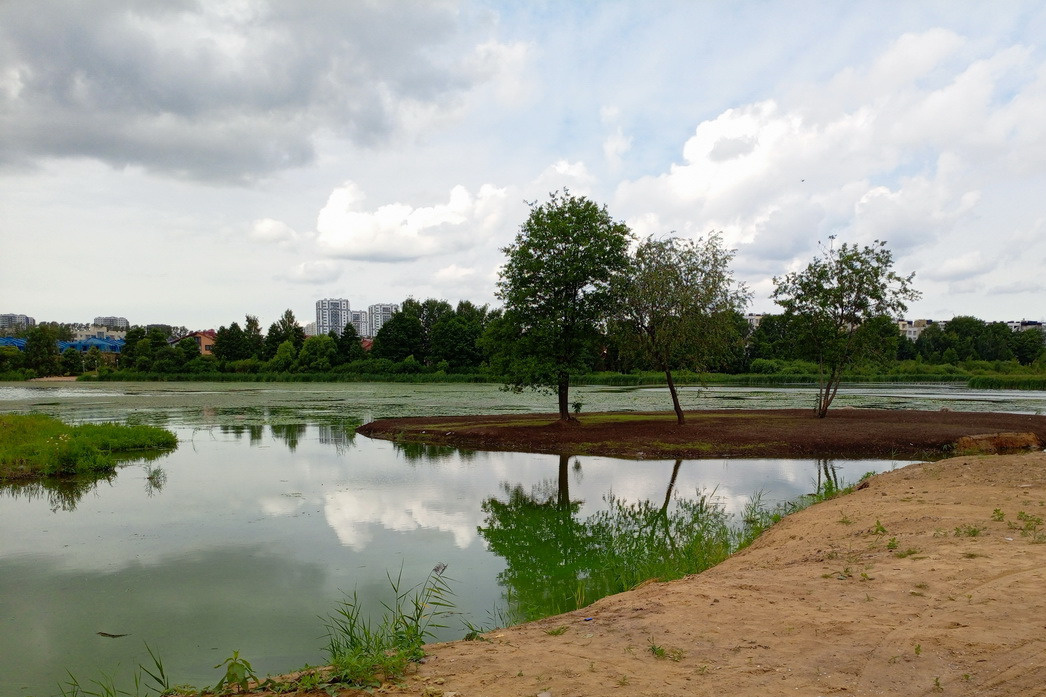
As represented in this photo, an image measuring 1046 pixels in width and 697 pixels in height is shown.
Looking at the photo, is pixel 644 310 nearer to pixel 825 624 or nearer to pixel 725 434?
pixel 725 434

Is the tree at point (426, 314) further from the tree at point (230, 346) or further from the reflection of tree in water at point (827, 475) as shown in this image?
the reflection of tree in water at point (827, 475)

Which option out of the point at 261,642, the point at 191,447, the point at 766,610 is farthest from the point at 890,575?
the point at 191,447

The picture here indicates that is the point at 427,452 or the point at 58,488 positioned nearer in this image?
the point at 58,488

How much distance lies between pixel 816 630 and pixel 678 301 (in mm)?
20803

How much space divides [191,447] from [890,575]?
2238 cm

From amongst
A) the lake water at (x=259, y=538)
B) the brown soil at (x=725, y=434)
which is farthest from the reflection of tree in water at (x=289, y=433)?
the brown soil at (x=725, y=434)

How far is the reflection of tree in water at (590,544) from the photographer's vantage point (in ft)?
28.9

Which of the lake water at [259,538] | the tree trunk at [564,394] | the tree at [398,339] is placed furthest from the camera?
the tree at [398,339]

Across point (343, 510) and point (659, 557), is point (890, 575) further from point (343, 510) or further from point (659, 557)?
point (343, 510)

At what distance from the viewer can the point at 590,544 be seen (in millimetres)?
11180

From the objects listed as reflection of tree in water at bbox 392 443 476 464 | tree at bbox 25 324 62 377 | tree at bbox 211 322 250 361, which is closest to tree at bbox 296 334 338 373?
tree at bbox 211 322 250 361

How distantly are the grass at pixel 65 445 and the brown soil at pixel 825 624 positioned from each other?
16.8 m

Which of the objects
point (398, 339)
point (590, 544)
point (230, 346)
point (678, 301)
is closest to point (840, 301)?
point (678, 301)

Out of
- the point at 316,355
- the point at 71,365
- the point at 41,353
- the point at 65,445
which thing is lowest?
the point at 65,445
